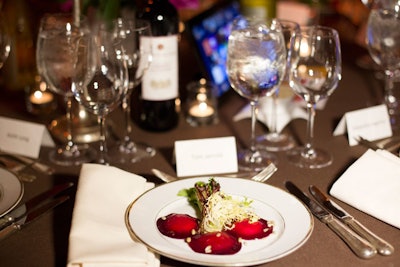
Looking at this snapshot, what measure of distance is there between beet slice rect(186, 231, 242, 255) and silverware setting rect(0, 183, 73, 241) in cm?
30

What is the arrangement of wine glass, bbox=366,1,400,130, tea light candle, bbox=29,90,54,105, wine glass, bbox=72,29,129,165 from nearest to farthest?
wine glass, bbox=72,29,129,165, wine glass, bbox=366,1,400,130, tea light candle, bbox=29,90,54,105

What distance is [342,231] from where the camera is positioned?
3.38 feet

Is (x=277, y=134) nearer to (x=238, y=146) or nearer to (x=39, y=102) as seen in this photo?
(x=238, y=146)

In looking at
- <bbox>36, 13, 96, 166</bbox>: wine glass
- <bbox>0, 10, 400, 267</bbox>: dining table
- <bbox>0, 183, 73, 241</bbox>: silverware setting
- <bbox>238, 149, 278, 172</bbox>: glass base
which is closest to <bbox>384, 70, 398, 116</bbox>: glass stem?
<bbox>0, 10, 400, 267</bbox>: dining table

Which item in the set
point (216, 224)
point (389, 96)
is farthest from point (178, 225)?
point (389, 96)

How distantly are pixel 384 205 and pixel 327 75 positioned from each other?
1.02 ft

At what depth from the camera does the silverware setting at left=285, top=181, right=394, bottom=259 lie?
0.97m

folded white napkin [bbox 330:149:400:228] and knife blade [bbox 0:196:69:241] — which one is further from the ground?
folded white napkin [bbox 330:149:400:228]

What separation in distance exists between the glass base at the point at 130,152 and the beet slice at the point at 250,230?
1.46 feet

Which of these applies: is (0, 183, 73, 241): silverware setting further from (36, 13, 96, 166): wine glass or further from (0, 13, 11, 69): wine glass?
(0, 13, 11, 69): wine glass

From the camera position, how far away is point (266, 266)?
95cm

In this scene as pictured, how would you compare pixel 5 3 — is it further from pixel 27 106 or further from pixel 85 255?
pixel 85 255

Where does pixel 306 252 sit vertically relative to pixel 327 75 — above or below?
below

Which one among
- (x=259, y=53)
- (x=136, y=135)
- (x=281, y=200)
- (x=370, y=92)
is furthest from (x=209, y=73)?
(x=281, y=200)
